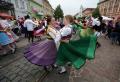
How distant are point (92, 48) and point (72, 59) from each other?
645 millimetres

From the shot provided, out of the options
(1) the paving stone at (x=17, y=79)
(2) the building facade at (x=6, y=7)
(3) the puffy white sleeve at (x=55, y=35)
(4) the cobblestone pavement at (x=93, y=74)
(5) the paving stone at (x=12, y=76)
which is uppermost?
(2) the building facade at (x=6, y=7)

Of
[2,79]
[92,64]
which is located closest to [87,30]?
[92,64]

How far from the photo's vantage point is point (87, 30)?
276 inches

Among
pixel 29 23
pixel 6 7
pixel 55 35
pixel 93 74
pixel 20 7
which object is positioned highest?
pixel 20 7

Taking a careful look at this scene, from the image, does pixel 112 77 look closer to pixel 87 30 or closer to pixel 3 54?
pixel 87 30

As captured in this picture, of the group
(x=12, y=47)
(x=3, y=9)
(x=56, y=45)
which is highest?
(x=3, y=9)

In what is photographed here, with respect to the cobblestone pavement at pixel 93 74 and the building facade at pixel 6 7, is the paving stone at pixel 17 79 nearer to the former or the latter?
the cobblestone pavement at pixel 93 74

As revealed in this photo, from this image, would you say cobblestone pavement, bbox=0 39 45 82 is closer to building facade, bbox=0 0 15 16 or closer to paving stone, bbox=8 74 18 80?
paving stone, bbox=8 74 18 80

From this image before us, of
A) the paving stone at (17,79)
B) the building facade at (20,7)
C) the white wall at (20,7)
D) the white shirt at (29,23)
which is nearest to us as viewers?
the paving stone at (17,79)

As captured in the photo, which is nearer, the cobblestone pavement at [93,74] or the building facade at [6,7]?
the cobblestone pavement at [93,74]

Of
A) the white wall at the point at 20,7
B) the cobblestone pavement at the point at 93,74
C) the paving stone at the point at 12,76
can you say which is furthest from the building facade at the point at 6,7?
the cobblestone pavement at the point at 93,74

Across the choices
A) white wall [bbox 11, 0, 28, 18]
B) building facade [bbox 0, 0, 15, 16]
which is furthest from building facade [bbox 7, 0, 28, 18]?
building facade [bbox 0, 0, 15, 16]

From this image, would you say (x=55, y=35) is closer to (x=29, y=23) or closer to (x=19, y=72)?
(x=19, y=72)

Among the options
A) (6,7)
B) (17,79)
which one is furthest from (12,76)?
(6,7)
